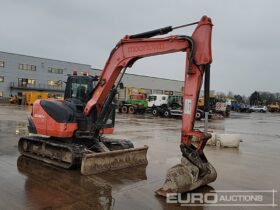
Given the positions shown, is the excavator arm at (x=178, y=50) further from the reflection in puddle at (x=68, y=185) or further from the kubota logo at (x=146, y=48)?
the reflection in puddle at (x=68, y=185)

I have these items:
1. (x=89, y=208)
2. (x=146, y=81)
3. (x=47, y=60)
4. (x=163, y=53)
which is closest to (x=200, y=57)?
(x=163, y=53)

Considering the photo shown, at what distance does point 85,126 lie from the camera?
→ 857 centimetres

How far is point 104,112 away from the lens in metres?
8.41

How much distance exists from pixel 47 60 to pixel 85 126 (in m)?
62.7

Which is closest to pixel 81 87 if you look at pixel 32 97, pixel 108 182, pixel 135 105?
pixel 108 182

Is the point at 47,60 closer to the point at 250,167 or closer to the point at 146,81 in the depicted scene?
the point at 146,81

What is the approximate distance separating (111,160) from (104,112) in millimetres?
1306

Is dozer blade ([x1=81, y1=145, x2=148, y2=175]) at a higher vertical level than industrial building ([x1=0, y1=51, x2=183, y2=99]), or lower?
lower

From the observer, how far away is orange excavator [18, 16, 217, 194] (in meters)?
6.57

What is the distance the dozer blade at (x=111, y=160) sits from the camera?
7340 millimetres

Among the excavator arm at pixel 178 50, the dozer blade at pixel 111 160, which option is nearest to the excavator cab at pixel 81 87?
the excavator arm at pixel 178 50

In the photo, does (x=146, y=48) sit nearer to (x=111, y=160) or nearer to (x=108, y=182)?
(x=111, y=160)

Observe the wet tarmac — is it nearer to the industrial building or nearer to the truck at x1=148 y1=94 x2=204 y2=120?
the truck at x1=148 y1=94 x2=204 y2=120

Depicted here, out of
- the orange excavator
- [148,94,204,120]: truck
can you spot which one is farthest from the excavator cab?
[148,94,204,120]: truck
